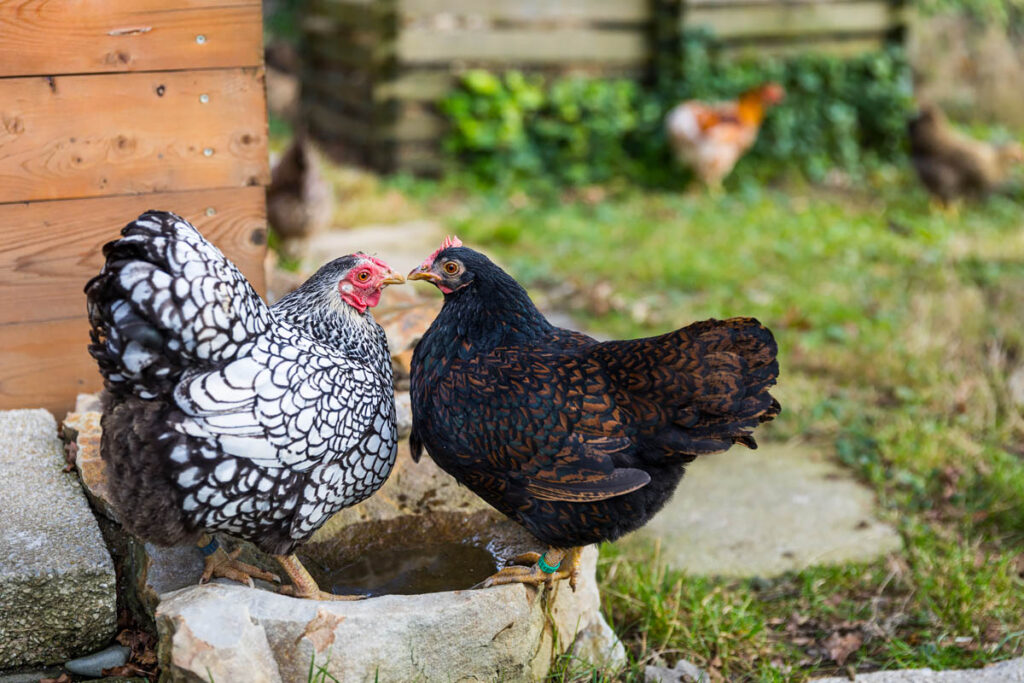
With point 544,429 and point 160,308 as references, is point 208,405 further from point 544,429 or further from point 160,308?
point 544,429

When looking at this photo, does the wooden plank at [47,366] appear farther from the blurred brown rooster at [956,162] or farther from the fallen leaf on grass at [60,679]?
the blurred brown rooster at [956,162]

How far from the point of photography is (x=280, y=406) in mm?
2398

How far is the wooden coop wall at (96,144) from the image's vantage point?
3.04 metres

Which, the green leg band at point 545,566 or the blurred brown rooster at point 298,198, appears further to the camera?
the blurred brown rooster at point 298,198

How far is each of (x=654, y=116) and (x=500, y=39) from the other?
151 centimetres

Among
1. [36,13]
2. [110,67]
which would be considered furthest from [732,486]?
[36,13]

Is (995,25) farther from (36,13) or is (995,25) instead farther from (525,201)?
(36,13)

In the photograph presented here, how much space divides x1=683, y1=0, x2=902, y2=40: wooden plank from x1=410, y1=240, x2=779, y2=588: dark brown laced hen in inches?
253

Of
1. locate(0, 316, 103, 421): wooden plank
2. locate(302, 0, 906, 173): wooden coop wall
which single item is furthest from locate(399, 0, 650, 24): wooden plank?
locate(0, 316, 103, 421): wooden plank

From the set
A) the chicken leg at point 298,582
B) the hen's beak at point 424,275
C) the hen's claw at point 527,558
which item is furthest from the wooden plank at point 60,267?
the hen's claw at point 527,558

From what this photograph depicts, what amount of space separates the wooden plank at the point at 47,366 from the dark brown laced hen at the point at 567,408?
1.35 metres

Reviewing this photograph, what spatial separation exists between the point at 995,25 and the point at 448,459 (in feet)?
33.5

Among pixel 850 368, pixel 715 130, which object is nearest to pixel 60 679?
pixel 850 368

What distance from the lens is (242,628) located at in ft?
7.33
